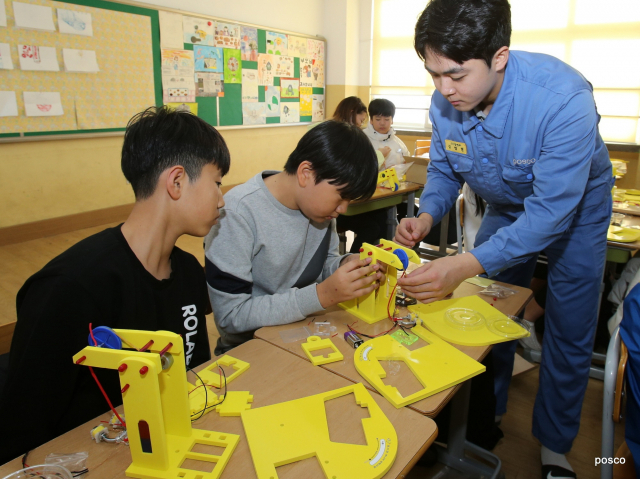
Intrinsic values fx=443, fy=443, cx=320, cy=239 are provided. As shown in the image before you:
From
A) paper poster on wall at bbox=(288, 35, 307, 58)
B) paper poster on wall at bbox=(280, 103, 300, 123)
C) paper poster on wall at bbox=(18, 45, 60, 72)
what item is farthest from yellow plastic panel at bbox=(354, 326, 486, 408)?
paper poster on wall at bbox=(288, 35, 307, 58)

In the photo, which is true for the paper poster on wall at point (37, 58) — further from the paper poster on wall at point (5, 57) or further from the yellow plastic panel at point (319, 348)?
the yellow plastic panel at point (319, 348)

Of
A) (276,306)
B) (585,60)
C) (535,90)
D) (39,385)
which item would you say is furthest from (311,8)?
(39,385)

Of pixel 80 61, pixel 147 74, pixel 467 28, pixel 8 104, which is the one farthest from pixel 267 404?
pixel 147 74

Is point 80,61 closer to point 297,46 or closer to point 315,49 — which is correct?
point 297,46

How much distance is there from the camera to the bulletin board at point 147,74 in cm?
306

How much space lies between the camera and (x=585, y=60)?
4887 millimetres

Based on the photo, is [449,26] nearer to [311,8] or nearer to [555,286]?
[555,286]

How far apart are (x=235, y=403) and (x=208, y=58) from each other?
13.6 feet

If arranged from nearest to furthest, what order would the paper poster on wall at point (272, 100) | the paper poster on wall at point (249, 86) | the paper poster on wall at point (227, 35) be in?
the paper poster on wall at point (227, 35), the paper poster on wall at point (249, 86), the paper poster on wall at point (272, 100)

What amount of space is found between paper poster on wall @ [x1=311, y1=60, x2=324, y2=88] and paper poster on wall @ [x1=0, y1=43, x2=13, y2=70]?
3613 millimetres

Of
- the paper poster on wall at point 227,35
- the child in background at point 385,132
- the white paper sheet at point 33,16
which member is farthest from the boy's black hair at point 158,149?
the paper poster on wall at point 227,35

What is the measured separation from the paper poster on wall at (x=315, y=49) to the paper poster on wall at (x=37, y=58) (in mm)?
3260

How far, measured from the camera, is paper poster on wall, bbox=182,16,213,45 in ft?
13.3

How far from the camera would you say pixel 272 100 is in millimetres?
5195
